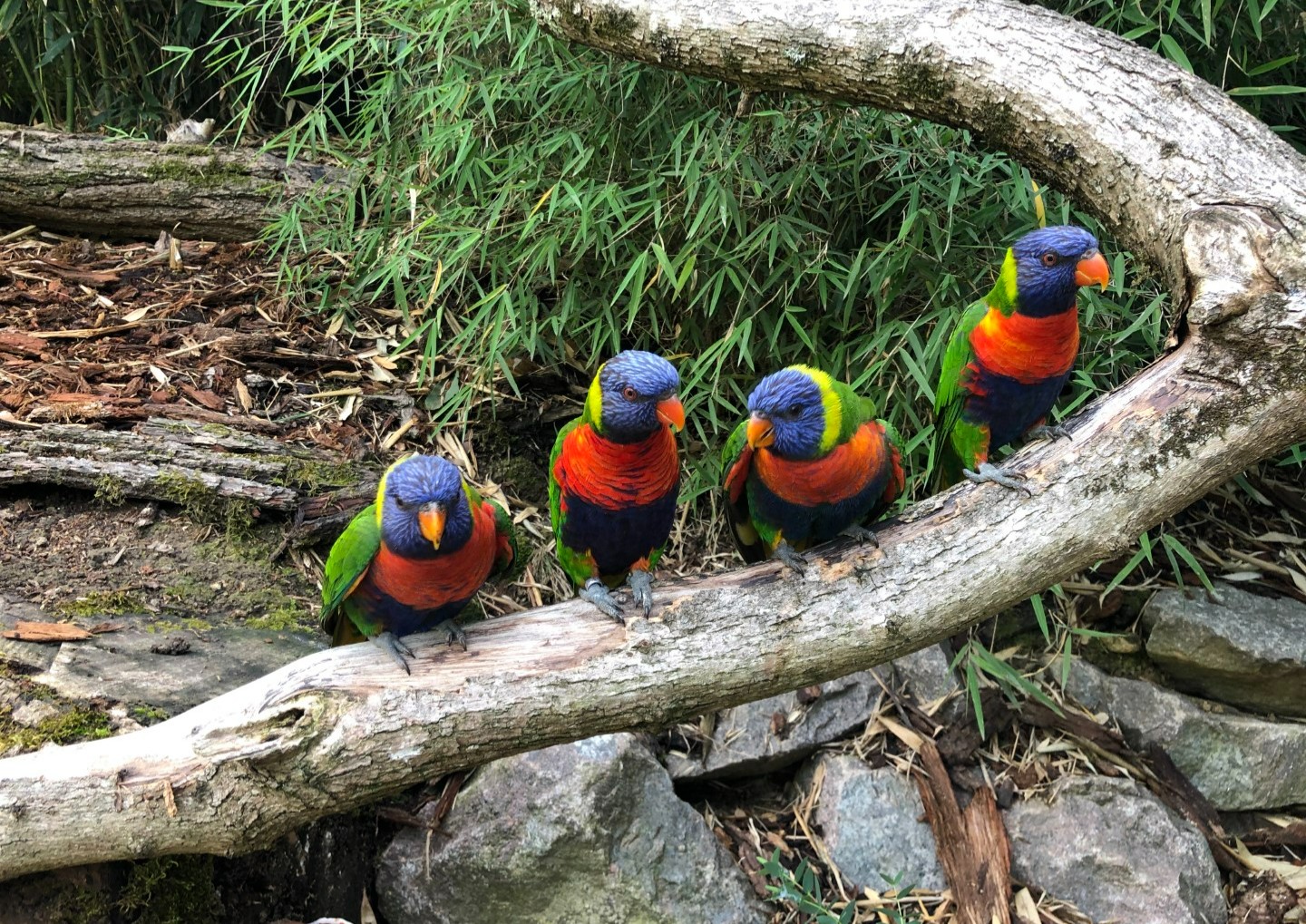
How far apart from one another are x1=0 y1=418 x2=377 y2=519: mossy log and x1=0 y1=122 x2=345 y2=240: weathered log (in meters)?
1.56

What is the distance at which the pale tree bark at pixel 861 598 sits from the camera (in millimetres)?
2377

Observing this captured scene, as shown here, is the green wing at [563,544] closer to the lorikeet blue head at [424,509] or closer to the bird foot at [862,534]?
the lorikeet blue head at [424,509]

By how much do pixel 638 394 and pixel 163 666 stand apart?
1602 mm

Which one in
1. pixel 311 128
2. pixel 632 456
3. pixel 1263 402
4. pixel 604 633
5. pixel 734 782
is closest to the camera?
pixel 1263 402

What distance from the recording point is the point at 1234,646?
3918mm

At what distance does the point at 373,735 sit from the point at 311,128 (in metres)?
2.84

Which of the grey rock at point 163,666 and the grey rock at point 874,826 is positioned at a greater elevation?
the grey rock at point 163,666

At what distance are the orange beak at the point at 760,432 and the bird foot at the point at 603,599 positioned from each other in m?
0.55

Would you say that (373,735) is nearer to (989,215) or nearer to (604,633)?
(604,633)

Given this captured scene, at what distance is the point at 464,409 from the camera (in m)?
4.05

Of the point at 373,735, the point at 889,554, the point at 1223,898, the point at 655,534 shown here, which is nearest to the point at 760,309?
the point at 655,534

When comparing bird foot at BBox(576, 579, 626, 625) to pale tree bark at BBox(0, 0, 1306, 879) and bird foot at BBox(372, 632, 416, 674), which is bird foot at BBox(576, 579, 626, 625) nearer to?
pale tree bark at BBox(0, 0, 1306, 879)

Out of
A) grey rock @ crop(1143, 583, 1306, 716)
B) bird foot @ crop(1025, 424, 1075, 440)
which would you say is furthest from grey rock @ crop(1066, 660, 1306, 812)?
bird foot @ crop(1025, 424, 1075, 440)

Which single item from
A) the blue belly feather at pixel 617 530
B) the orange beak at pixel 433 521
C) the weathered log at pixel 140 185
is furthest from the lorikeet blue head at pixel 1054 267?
the weathered log at pixel 140 185
